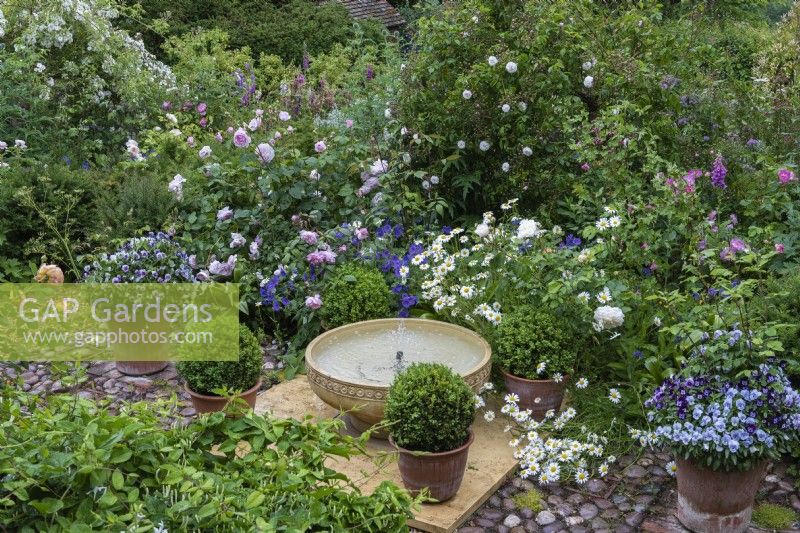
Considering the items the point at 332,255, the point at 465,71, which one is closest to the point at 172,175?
the point at 332,255

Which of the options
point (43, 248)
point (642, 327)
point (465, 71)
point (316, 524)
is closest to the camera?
point (316, 524)

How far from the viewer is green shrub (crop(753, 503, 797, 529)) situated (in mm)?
3365

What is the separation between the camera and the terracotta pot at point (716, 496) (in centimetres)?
322

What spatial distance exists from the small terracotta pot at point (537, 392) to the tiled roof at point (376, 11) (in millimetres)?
13224

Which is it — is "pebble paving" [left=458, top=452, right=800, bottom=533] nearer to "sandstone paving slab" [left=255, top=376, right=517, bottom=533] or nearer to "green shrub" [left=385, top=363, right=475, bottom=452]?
"sandstone paving slab" [left=255, top=376, right=517, bottom=533]

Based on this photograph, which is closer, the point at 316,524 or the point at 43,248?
the point at 316,524

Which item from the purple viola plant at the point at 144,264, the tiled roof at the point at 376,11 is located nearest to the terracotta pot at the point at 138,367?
the purple viola plant at the point at 144,264

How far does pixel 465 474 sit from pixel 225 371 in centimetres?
119

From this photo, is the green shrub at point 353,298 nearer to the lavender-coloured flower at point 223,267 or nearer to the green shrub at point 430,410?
the lavender-coloured flower at point 223,267

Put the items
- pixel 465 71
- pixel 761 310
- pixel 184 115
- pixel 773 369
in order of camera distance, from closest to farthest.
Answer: pixel 773 369 < pixel 761 310 < pixel 465 71 < pixel 184 115

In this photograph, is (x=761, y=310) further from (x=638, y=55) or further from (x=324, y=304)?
(x=638, y=55)

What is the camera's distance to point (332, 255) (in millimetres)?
4879

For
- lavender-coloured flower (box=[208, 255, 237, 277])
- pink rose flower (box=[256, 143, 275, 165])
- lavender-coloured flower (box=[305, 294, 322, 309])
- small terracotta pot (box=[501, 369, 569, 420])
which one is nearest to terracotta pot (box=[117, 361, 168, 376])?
lavender-coloured flower (box=[208, 255, 237, 277])

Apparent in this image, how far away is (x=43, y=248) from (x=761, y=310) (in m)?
4.03
